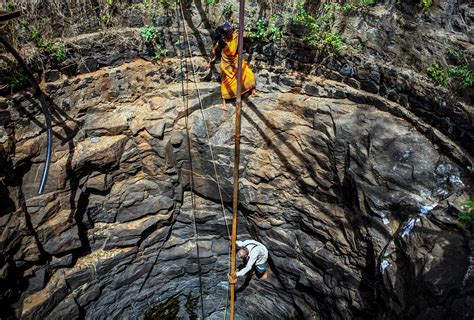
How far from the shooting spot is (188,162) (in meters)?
5.25

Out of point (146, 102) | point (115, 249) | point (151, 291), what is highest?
point (146, 102)

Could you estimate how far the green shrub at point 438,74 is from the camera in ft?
12.6

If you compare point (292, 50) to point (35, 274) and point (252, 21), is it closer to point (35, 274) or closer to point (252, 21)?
point (252, 21)

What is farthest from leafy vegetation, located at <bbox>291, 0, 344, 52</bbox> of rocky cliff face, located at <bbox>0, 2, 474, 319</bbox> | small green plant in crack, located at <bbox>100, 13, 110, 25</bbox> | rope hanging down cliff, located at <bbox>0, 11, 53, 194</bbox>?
rope hanging down cliff, located at <bbox>0, 11, 53, 194</bbox>

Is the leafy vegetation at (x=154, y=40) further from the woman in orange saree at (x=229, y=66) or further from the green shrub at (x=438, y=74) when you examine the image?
the green shrub at (x=438, y=74)

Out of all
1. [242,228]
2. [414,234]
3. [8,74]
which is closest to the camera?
[414,234]

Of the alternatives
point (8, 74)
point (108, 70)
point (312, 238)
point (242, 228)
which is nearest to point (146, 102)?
point (108, 70)

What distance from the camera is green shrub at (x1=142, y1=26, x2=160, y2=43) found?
4875 millimetres

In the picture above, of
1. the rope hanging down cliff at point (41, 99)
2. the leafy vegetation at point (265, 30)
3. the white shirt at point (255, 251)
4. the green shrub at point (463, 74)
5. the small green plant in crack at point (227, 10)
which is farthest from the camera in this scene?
the white shirt at point (255, 251)

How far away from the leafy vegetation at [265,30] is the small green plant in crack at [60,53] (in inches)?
99.3

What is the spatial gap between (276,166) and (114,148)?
239cm

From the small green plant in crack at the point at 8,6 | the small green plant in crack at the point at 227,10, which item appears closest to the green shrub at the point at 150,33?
the small green plant in crack at the point at 227,10

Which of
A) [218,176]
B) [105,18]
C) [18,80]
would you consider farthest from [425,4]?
[18,80]

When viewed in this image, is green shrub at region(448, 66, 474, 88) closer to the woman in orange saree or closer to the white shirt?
the woman in orange saree
